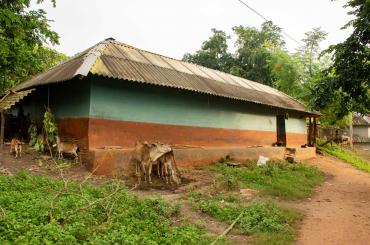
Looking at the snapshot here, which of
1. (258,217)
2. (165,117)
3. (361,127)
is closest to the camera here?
(258,217)

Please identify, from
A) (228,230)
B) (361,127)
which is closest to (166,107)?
(228,230)

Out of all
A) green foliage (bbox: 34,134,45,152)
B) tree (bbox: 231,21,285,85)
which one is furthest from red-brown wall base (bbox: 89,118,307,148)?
tree (bbox: 231,21,285,85)

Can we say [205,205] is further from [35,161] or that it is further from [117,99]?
[35,161]

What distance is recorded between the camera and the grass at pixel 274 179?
33.9 ft

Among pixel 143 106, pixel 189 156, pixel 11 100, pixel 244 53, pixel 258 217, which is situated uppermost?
pixel 244 53

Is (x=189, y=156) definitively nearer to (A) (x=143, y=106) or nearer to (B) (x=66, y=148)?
(A) (x=143, y=106)

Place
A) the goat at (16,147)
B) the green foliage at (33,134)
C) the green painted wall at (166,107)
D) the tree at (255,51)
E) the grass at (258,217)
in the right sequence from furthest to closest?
the tree at (255,51), the green foliage at (33,134), the goat at (16,147), the green painted wall at (166,107), the grass at (258,217)

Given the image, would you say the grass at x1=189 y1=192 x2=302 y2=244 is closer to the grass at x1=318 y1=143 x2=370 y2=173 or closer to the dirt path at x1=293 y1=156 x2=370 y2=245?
the dirt path at x1=293 y1=156 x2=370 y2=245

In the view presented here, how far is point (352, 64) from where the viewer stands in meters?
11.2

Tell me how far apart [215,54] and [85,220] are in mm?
33015

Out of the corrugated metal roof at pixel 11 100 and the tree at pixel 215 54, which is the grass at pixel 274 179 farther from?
the tree at pixel 215 54

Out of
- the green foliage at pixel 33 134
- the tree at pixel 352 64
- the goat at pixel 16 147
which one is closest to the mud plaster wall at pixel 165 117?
the goat at pixel 16 147

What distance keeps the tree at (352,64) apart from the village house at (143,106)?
4144mm

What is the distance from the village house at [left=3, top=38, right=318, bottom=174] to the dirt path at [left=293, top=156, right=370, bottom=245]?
466cm
